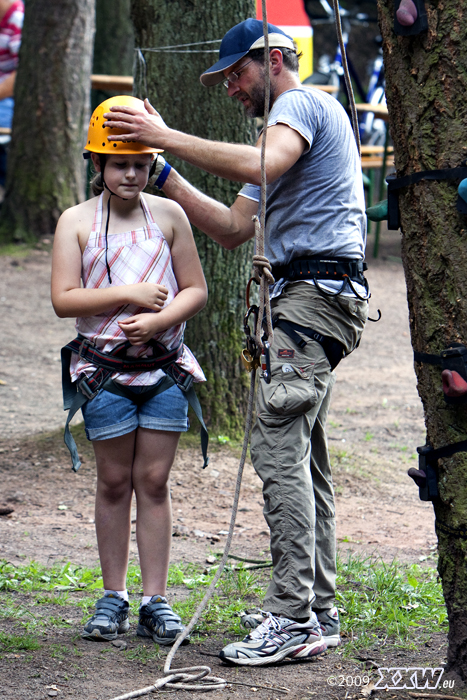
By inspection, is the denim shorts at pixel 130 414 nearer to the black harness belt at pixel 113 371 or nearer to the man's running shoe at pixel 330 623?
the black harness belt at pixel 113 371

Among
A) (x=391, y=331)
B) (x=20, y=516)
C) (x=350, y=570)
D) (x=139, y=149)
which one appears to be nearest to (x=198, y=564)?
(x=350, y=570)

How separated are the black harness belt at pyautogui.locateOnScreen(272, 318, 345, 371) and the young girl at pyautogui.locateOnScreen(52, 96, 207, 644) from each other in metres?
0.32

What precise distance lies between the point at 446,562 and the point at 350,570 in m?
1.22

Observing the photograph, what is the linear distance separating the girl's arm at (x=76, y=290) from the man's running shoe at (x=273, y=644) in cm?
111

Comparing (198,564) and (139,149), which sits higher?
(139,149)

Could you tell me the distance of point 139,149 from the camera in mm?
2764

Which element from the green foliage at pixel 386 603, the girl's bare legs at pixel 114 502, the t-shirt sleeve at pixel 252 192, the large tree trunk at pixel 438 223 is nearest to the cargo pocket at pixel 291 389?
the large tree trunk at pixel 438 223

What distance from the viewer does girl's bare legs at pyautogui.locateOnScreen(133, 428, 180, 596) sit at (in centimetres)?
287

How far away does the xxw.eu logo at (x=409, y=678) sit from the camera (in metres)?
2.44

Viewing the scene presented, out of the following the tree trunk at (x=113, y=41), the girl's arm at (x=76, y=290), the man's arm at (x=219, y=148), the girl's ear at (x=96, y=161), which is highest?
the tree trunk at (x=113, y=41)

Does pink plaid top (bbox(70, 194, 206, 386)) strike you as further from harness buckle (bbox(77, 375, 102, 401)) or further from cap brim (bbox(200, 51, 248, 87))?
cap brim (bbox(200, 51, 248, 87))

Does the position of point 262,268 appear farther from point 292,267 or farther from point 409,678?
point 409,678

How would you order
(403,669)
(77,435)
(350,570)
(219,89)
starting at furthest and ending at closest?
(77,435) < (219,89) < (350,570) < (403,669)

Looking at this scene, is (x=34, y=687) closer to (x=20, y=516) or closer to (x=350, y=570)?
(x=350, y=570)
